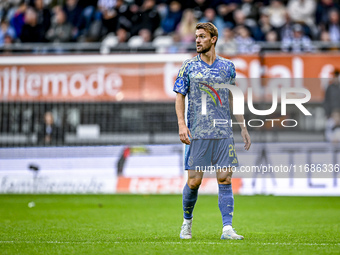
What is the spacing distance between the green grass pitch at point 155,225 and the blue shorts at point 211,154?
774 mm

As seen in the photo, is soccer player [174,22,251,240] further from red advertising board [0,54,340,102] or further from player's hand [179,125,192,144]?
red advertising board [0,54,340,102]

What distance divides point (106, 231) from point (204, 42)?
2.59 m

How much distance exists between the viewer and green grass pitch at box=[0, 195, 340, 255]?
5.94m

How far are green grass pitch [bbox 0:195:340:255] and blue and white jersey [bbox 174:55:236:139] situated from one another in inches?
44.9

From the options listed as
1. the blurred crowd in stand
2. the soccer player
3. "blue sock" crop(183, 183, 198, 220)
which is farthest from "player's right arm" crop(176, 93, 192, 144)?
the blurred crowd in stand

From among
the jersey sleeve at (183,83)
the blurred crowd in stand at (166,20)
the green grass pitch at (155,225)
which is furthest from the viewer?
the blurred crowd in stand at (166,20)

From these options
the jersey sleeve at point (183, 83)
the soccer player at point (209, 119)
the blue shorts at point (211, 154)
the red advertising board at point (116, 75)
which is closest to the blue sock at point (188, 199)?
the soccer player at point (209, 119)

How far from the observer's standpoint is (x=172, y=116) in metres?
14.6

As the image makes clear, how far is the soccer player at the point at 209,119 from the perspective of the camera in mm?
6496

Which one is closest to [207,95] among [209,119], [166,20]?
[209,119]

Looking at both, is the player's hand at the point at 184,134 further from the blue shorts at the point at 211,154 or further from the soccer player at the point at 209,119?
the blue shorts at the point at 211,154

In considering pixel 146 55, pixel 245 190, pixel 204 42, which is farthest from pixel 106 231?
pixel 146 55

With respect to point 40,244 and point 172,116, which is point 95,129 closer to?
point 172,116

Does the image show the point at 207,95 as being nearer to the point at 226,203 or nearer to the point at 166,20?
the point at 226,203
